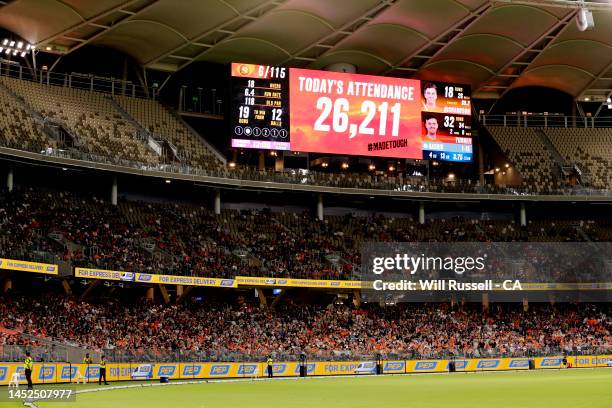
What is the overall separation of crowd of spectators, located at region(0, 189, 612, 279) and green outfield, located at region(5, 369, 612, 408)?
1633cm

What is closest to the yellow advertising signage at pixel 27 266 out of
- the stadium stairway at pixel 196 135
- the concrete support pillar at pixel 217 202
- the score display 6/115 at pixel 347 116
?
the concrete support pillar at pixel 217 202

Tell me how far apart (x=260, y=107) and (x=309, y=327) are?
674 inches

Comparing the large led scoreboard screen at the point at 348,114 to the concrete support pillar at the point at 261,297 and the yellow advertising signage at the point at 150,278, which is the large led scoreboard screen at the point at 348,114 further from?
the yellow advertising signage at the point at 150,278

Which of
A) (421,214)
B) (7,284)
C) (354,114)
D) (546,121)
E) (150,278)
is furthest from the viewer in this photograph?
(546,121)

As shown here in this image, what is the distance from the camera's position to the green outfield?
26984mm

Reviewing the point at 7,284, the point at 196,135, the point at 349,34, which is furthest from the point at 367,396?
the point at 196,135

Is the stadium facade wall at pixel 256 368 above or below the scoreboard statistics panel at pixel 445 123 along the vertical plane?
below

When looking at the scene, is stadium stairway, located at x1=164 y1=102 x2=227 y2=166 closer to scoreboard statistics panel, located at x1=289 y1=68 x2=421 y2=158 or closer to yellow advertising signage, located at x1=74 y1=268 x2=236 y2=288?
scoreboard statistics panel, located at x1=289 y1=68 x2=421 y2=158

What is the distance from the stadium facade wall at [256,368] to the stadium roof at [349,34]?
2377 centimetres

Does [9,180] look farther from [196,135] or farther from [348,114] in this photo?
[348,114]

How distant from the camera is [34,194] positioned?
5619 centimetres

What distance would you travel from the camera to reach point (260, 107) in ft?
212

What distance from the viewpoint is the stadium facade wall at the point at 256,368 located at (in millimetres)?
39375

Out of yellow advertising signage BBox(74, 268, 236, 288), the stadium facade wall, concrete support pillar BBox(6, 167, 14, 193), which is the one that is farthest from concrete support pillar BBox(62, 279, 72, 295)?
the stadium facade wall
